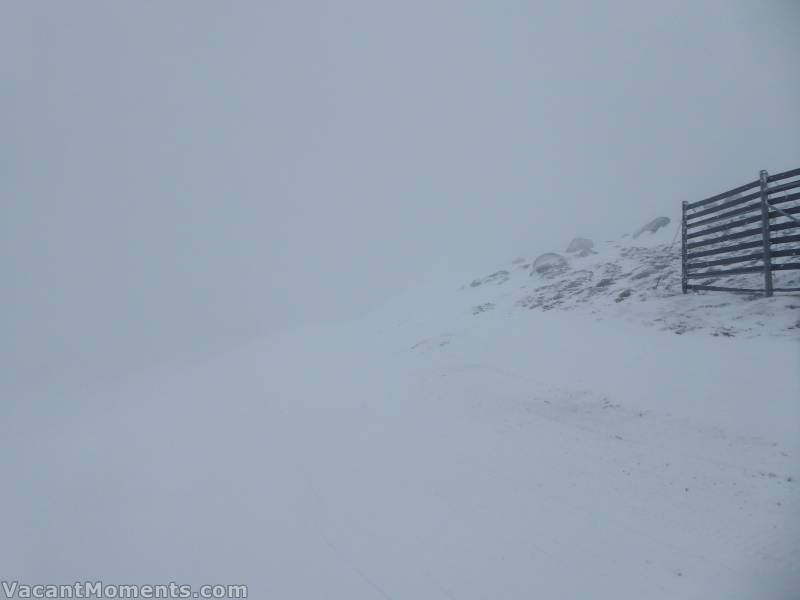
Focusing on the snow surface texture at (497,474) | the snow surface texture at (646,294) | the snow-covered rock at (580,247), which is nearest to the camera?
the snow surface texture at (497,474)

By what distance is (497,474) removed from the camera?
24.1 ft

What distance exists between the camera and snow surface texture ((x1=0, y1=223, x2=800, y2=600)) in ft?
17.0

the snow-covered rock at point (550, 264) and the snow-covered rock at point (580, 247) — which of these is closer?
the snow-covered rock at point (550, 264)

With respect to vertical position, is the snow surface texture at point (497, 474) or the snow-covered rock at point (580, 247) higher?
the snow-covered rock at point (580, 247)

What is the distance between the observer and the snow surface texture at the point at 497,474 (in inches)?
204

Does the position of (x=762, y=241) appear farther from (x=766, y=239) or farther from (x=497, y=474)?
(x=497, y=474)

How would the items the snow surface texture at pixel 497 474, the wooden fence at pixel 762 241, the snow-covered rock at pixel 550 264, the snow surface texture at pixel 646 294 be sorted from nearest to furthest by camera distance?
the snow surface texture at pixel 497 474
the wooden fence at pixel 762 241
the snow surface texture at pixel 646 294
the snow-covered rock at pixel 550 264

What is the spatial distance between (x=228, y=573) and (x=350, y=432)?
180 inches

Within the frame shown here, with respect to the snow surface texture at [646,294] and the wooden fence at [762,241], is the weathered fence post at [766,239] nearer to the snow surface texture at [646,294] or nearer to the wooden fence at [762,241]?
the wooden fence at [762,241]

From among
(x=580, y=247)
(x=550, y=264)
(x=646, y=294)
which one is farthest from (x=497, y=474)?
(x=580, y=247)

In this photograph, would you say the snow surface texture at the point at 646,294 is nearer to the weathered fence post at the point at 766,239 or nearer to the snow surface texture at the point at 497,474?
the snow surface texture at the point at 497,474

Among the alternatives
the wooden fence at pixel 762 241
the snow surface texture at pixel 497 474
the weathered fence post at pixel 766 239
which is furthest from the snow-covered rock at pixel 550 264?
the weathered fence post at pixel 766 239

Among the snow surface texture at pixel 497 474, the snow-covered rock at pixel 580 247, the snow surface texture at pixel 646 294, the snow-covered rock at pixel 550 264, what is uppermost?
the snow-covered rock at pixel 580 247

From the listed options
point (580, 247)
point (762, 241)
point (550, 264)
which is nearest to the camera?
point (762, 241)
